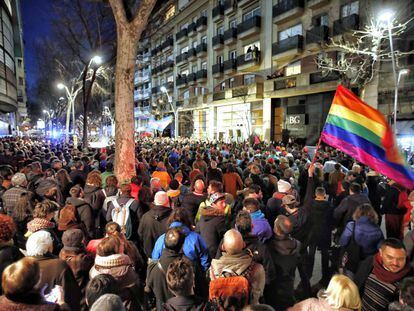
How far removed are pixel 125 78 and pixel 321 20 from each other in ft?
69.5

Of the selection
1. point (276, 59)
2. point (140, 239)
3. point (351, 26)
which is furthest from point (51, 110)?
point (140, 239)

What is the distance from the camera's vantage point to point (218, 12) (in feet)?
116

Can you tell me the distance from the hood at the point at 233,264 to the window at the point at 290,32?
26.5 meters

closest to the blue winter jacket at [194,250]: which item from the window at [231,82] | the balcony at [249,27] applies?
the balcony at [249,27]

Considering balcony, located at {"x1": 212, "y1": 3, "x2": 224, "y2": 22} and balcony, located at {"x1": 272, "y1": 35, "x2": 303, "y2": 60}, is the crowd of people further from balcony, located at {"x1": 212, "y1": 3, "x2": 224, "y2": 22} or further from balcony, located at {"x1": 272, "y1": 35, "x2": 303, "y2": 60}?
balcony, located at {"x1": 212, "y1": 3, "x2": 224, "y2": 22}

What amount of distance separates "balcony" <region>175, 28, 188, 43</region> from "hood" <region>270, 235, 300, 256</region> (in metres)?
43.3

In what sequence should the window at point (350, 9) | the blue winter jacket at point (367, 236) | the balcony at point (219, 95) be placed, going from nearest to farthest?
the blue winter jacket at point (367, 236) → the window at point (350, 9) → the balcony at point (219, 95)

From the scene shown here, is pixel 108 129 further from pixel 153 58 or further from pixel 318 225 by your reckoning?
pixel 318 225

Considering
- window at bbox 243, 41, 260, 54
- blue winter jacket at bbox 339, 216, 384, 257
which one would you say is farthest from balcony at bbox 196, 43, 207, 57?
blue winter jacket at bbox 339, 216, 384, 257

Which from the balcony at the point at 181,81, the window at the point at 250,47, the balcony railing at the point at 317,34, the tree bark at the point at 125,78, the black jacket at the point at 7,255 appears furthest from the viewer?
the balcony at the point at 181,81

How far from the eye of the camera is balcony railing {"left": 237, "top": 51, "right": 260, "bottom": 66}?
29875mm

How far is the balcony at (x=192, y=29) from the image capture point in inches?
1597

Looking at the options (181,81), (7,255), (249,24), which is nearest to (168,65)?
(181,81)

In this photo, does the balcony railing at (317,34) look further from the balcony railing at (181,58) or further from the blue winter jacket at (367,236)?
the balcony railing at (181,58)
